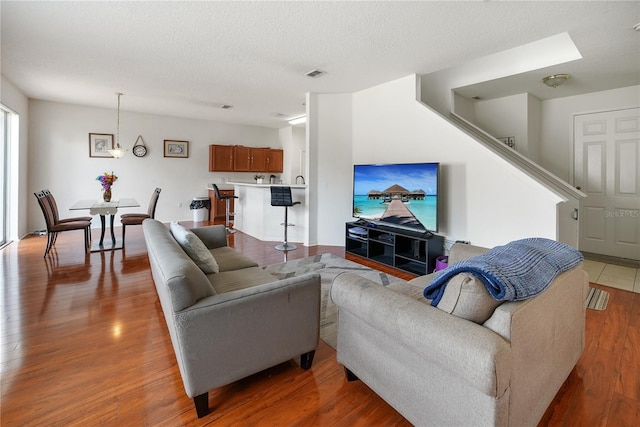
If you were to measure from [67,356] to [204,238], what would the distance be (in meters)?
1.50

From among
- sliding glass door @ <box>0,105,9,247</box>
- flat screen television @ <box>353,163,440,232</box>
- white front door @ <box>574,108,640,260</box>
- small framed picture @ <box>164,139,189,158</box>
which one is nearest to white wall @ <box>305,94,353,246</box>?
flat screen television @ <box>353,163,440,232</box>

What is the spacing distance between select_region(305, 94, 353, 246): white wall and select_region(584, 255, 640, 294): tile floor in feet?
11.0

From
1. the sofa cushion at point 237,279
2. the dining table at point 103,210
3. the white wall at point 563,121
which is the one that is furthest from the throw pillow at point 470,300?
the white wall at point 563,121

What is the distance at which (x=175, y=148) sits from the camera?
7.45 metres

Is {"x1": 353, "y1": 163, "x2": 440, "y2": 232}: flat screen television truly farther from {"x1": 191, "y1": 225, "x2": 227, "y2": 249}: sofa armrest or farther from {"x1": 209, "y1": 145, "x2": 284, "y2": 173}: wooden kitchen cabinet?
{"x1": 209, "y1": 145, "x2": 284, "y2": 173}: wooden kitchen cabinet

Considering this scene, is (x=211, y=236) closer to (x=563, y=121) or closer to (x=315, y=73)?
(x=315, y=73)

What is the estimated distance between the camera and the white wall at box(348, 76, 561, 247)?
131 inches

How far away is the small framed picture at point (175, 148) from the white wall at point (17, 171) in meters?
2.45

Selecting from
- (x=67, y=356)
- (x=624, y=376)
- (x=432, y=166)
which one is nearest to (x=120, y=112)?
(x=67, y=356)

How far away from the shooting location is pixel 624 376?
1888 mm

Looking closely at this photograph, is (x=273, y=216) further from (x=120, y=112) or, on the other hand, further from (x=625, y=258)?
(x=625, y=258)

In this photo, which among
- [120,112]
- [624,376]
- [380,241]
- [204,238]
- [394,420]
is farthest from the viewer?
[120,112]

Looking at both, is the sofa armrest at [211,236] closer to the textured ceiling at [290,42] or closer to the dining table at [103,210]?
the textured ceiling at [290,42]

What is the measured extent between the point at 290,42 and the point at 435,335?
122 inches
